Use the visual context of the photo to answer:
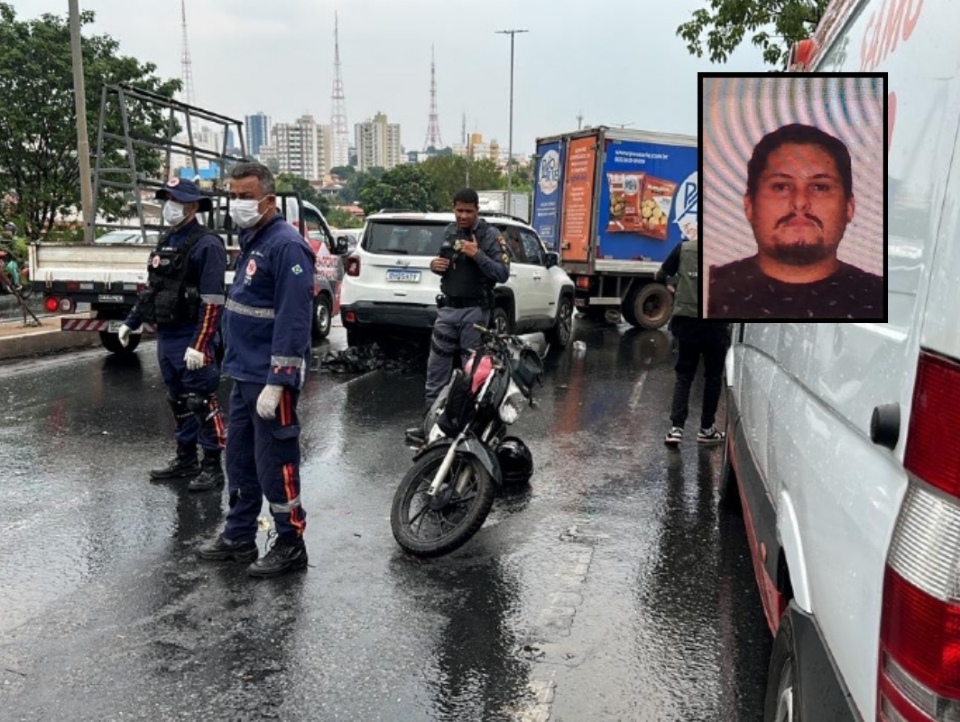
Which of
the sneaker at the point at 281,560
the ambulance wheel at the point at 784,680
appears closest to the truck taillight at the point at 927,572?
the ambulance wheel at the point at 784,680

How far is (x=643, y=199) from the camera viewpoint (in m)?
14.8

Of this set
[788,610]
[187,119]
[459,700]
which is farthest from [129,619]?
[187,119]

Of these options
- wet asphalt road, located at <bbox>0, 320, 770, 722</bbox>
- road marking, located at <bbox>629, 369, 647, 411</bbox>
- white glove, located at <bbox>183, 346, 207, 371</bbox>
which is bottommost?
road marking, located at <bbox>629, 369, 647, 411</bbox>

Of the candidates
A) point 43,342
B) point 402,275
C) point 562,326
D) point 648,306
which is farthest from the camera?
point 648,306

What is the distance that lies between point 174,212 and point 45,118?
19.0 metres

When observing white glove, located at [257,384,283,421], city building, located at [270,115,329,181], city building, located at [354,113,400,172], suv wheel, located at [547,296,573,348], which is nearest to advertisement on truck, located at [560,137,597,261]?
suv wheel, located at [547,296,573,348]

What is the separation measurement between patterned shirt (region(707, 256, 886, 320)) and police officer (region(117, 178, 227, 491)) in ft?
14.4

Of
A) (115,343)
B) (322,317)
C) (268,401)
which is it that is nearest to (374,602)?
(268,401)

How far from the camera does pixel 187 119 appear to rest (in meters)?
13.1

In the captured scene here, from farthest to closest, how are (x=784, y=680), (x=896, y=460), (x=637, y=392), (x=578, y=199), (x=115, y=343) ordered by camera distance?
(x=578, y=199)
(x=115, y=343)
(x=637, y=392)
(x=784, y=680)
(x=896, y=460)

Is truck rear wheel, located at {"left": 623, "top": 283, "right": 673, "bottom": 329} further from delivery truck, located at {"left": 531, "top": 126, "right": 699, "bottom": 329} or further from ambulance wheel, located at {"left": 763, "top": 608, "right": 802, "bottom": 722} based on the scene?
ambulance wheel, located at {"left": 763, "top": 608, "right": 802, "bottom": 722}

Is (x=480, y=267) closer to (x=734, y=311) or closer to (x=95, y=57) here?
(x=734, y=311)

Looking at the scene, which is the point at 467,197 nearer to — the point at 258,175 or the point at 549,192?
the point at 258,175

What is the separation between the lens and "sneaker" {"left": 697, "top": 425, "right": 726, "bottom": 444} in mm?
7211
